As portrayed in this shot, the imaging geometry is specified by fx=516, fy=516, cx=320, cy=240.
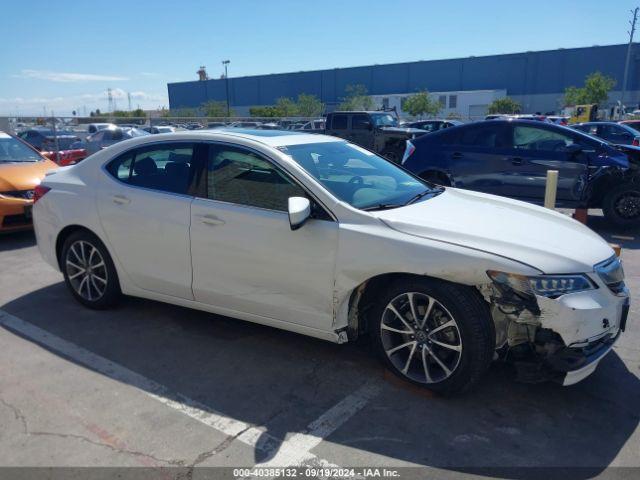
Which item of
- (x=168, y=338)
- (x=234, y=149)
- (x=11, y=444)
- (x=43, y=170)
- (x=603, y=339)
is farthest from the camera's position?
(x=43, y=170)

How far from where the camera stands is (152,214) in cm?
414

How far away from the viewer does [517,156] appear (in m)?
8.31

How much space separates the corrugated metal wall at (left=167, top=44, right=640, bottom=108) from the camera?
2474 inches

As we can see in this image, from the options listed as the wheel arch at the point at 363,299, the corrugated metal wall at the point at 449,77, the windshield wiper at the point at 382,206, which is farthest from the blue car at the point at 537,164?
the corrugated metal wall at the point at 449,77

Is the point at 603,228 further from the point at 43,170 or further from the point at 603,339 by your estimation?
the point at 43,170

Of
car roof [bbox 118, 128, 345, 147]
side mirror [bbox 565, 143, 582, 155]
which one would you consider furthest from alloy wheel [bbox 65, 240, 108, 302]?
side mirror [bbox 565, 143, 582, 155]

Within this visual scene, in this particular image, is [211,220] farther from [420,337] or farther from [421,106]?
[421,106]

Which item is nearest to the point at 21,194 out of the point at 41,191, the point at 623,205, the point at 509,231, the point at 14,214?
the point at 14,214

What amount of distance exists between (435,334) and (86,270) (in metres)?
3.22

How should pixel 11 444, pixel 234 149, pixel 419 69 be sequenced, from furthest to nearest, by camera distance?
pixel 419 69, pixel 234 149, pixel 11 444

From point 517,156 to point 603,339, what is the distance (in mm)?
5758

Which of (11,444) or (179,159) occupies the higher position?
(179,159)

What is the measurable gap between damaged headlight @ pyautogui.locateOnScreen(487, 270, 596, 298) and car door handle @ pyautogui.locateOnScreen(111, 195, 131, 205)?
2.97m

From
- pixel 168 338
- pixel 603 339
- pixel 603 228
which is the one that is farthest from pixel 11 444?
pixel 603 228
